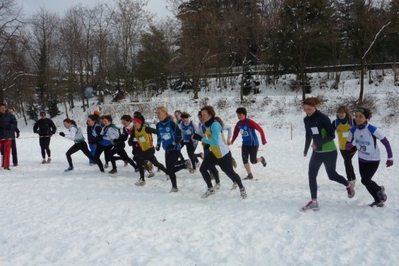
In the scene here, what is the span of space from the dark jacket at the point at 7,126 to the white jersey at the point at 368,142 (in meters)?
9.88

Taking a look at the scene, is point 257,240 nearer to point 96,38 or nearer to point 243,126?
point 243,126

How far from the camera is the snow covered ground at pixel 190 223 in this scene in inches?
162

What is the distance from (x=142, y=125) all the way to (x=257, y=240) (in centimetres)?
404

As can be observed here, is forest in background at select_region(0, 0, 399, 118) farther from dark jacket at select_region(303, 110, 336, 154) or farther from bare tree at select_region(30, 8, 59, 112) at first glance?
dark jacket at select_region(303, 110, 336, 154)

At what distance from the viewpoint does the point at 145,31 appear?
113 ft

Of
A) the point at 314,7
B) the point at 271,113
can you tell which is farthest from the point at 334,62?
the point at 271,113

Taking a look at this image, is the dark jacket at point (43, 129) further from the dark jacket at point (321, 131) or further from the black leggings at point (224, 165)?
the dark jacket at point (321, 131)

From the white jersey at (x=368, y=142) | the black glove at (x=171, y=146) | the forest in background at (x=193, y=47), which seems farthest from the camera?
the forest in background at (x=193, y=47)

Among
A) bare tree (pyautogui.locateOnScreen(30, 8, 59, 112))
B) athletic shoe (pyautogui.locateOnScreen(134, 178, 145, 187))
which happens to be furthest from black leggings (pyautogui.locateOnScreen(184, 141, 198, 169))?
bare tree (pyautogui.locateOnScreen(30, 8, 59, 112))

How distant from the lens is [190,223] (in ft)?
17.0

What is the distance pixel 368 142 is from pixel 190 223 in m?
3.20

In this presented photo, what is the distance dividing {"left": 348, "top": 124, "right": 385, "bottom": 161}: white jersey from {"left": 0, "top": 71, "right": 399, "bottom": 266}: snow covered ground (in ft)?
2.87

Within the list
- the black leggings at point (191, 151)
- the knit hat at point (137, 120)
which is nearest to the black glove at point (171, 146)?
the knit hat at point (137, 120)

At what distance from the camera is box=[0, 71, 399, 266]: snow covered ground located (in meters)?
4.12
